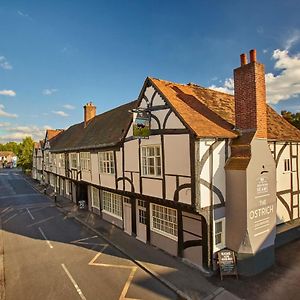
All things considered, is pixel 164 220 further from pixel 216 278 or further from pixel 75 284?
pixel 75 284

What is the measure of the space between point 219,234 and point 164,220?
9.45 ft

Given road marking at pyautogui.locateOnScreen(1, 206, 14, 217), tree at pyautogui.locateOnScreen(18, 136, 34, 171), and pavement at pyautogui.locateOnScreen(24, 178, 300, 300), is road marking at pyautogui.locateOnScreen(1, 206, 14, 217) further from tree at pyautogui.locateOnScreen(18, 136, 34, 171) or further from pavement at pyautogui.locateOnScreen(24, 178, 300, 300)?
tree at pyautogui.locateOnScreen(18, 136, 34, 171)

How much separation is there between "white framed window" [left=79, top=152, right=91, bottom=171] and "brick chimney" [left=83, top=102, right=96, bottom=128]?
683 cm

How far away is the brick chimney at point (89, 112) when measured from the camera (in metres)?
26.7

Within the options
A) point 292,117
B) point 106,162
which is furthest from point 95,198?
point 292,117

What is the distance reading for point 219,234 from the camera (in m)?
10.2

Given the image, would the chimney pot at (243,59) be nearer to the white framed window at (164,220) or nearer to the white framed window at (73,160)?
the white framed window at (164,220)

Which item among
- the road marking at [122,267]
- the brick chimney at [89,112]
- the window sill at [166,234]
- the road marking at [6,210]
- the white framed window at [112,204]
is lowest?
the road marking at [122,267]

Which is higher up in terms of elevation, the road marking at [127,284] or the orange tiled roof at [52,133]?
the orange tiled roof at [52,133]

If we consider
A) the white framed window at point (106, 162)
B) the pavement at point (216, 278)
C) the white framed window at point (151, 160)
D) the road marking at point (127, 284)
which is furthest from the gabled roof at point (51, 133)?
the road marking at point (127, 284)

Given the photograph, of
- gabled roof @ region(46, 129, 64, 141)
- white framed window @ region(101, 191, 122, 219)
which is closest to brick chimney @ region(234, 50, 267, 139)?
white framed window @ region(101, 191, 122, 219)

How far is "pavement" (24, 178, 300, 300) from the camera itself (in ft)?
27.9

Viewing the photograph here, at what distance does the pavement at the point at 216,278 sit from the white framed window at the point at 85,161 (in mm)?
7751

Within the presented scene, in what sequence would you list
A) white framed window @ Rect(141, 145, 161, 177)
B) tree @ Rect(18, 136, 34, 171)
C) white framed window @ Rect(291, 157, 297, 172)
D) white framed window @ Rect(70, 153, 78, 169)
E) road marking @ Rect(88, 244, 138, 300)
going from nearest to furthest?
1. road marking @ Rect(88, 244, 138, 300)
2. white framed window @ Rect(141, 145, 161, 177)
3. white framed window @ Rect(291, 157, 297, 172)
4. white framed window @ Rect(70, 153, 78, 169)
5. tree @ Rect(18, 136, 34, 171)
